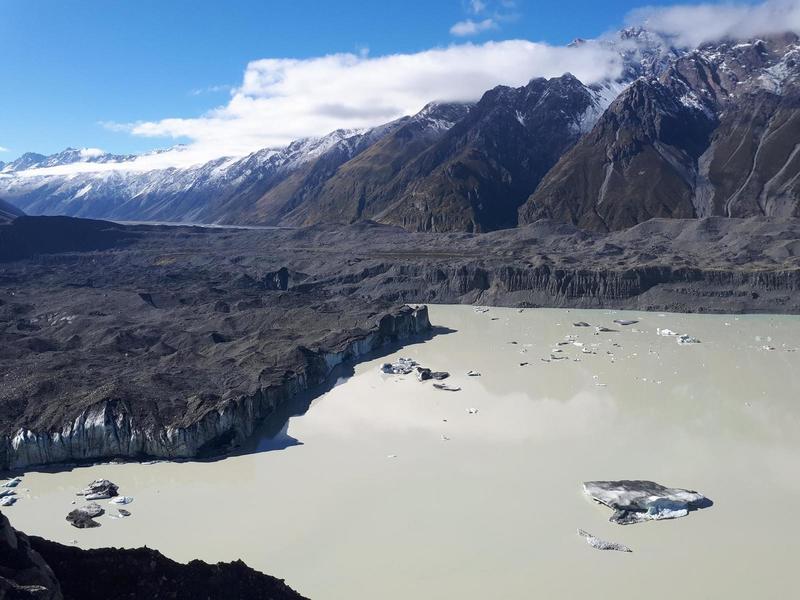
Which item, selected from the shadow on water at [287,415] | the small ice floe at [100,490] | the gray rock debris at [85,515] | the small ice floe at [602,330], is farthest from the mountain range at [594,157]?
the gray rock debris at [85,515]

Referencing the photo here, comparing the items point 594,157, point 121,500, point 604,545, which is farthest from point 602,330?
point 594,157

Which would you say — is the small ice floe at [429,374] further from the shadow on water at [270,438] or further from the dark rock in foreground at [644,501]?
the dark rock in foreground at [644,501]

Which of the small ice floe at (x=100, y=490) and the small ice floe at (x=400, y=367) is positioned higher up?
the small ice floe at (x=400, y=367)

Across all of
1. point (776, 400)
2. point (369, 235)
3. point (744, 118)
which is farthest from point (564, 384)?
point (744, 118)

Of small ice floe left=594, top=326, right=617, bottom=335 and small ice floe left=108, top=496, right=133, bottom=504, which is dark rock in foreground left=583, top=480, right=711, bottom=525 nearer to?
small ice floe left=108, top=496, right=133, bottom=504

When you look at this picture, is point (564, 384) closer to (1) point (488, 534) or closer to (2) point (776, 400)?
(2) point (776, 400)

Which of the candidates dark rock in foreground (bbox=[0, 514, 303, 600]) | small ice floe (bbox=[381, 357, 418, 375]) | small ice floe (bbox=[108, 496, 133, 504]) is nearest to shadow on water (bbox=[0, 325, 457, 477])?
small ice floe (bbox=[381, 357, 418, 375])
